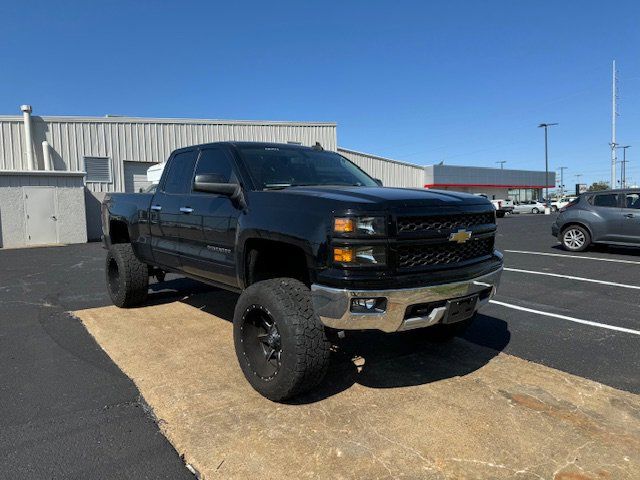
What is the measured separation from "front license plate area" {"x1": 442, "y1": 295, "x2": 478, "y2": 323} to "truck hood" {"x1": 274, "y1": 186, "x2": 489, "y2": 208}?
702 mm

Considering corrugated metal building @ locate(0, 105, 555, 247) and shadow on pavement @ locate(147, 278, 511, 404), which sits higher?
corrugated metal building @ locate(0, 105, 555, 247)

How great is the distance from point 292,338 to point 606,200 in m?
11.5

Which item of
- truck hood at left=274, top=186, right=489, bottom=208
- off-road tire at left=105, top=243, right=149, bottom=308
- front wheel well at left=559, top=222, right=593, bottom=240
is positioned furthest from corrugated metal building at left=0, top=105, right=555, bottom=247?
truck hood at left=274, top=186, right=489, bottom=208

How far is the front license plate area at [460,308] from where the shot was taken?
3435mm

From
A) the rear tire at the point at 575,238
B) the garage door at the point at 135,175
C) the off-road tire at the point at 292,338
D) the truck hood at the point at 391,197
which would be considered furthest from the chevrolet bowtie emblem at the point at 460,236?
the garage door at the point at 135,175

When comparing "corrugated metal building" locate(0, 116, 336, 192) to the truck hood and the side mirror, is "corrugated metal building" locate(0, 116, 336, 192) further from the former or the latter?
the truck hood

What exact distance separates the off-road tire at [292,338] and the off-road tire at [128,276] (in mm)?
3010

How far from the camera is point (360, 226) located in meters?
3.14

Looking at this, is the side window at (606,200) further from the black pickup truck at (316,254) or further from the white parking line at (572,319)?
the black pickup truck at (316,254)

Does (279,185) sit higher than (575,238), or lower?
higher

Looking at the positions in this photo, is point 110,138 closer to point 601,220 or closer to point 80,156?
point 80,156

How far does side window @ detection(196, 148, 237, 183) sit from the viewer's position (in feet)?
14.0

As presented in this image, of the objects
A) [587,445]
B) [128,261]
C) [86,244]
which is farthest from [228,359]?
[86,244]

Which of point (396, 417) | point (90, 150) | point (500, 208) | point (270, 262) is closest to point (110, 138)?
point (90, 150)
